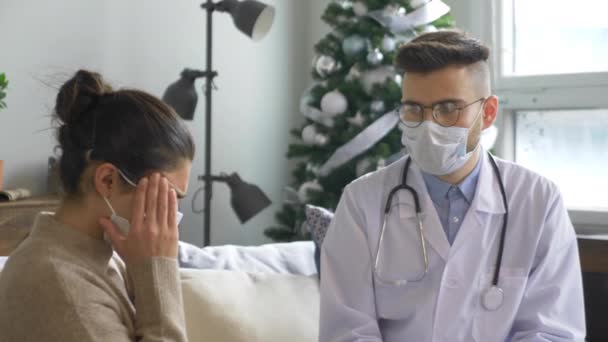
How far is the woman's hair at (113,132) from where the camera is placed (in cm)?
127

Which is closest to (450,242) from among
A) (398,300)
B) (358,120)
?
(398,300)

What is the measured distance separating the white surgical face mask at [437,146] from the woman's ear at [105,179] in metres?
0.74

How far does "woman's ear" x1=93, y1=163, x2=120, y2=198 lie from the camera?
4.13 ft

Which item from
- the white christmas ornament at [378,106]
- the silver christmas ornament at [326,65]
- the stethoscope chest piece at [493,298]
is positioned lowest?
the stethoscope chest piece at [493,298]

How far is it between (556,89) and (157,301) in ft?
7.98

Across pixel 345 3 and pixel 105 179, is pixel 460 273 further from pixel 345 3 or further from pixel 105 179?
pixel 345 3

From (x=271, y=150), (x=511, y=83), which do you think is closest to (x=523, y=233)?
(x=511, y=83)

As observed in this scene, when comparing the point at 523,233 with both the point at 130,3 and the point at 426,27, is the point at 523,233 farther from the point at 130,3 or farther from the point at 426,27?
the point at 130,3

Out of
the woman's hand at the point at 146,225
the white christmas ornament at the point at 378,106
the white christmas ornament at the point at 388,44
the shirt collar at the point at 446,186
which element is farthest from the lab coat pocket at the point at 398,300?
the white christmas ornament at the point at 388,44

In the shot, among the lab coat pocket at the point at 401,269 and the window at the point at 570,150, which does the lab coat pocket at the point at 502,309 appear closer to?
the lab coat pocket at the point at 401,269

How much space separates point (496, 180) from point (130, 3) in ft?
5.87

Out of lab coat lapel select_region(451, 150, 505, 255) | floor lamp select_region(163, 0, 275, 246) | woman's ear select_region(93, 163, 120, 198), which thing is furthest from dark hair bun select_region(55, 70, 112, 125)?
floor lamp select_region(163, 0, 275, 246)

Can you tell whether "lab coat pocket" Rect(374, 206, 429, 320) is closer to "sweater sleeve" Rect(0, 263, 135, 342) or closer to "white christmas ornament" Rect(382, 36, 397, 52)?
"sweater sleeve" Rect(0, 263, 135, 342)

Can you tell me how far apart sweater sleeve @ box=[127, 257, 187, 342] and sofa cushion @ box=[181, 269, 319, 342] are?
0.48 metres
